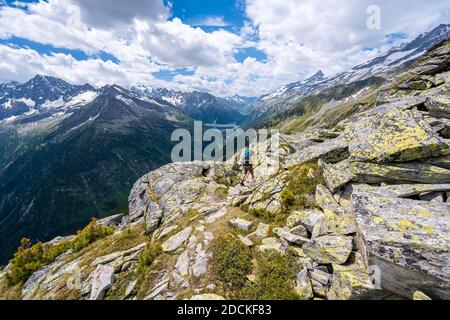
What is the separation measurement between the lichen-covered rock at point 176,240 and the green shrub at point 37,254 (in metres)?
14.9

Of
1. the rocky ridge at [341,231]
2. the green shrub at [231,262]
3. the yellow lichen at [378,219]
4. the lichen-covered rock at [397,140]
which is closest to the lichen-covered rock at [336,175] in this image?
the rocky ridge at [341,231]

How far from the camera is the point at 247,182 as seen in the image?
25.9m

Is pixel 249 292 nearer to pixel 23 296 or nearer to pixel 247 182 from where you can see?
pixel 247 182

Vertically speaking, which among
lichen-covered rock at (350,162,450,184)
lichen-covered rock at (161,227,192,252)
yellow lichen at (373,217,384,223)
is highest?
lichen-covered rock at (350,162,450,184)

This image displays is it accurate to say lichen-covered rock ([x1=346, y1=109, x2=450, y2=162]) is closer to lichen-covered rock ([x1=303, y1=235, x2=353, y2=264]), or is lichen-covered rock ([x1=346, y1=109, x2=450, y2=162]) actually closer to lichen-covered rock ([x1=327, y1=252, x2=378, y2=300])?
lichen-covered rock ([x1=303, y1=235, x2=353, y2=264])

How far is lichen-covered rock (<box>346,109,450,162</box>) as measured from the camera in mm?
11656

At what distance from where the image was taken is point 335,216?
11938mm

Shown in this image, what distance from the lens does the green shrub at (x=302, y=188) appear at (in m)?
15.2

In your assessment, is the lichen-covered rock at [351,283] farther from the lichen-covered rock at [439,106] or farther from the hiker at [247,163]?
the hiker at [247,163]

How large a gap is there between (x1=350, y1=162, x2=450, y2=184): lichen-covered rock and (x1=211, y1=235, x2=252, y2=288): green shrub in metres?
8.26

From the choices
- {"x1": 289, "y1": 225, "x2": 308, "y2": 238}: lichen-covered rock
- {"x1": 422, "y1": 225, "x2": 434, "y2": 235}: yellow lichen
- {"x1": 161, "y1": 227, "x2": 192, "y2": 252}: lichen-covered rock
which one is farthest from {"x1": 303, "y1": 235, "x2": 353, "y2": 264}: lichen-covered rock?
{"x1": 161, "y1": 227, "x2": 192, "y2": 252}: lichen-covered rock
